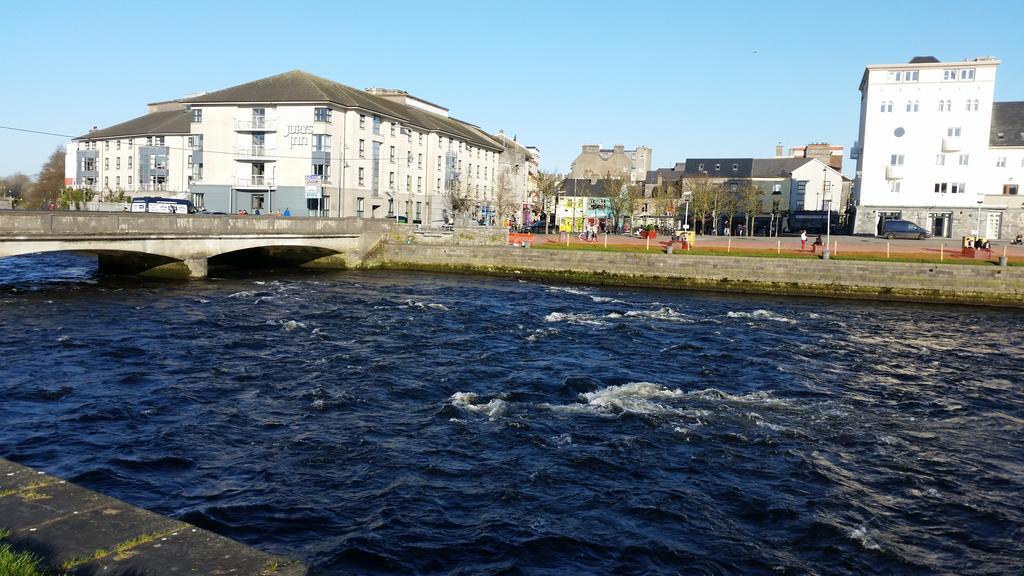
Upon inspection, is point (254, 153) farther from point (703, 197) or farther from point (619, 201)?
point (703, 197)

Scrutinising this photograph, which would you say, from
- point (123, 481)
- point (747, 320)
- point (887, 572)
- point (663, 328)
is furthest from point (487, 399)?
point (747, 320)

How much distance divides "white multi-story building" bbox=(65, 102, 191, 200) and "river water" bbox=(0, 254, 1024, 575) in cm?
6462

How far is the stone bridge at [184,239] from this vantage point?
3391cm

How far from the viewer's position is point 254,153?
73.2 meters

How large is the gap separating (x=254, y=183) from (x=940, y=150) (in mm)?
66473

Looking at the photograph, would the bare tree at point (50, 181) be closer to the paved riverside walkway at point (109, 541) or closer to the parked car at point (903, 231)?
the parked car at point (903, 231)

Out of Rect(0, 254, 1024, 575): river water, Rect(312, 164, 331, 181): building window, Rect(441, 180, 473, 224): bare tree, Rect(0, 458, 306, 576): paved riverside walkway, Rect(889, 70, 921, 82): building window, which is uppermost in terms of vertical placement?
Rect(889, 70, 921, 82): building window

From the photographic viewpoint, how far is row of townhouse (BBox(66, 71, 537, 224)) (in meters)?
71.4

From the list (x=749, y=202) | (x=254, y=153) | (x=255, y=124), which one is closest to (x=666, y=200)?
(x=749, y=202)

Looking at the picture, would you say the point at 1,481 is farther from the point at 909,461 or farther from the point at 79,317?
the point at 79,317

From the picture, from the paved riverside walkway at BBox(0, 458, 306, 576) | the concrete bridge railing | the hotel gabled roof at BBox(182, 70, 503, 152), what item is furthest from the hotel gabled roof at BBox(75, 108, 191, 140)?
the paved riverside walkway at BBox(0, 458, 306, 576)

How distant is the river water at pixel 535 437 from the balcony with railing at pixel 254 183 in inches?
1705

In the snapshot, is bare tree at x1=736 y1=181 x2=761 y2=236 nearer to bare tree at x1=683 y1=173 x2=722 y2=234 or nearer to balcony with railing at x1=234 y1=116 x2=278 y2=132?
bare tree at x1=683 y1=173 x2=722 y2=234

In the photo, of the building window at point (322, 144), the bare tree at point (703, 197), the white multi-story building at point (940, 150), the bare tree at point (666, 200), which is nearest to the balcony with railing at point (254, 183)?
the building window at point (322, 144)
